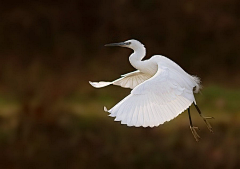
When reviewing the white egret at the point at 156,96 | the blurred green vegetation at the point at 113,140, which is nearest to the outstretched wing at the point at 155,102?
the white egret at the point at 156,96

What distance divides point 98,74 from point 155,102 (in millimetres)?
5187

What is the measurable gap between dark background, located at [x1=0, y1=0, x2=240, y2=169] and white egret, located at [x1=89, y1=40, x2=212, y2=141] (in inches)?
147

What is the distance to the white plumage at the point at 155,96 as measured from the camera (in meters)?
4.18

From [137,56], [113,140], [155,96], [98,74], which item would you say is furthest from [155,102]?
[98,74]

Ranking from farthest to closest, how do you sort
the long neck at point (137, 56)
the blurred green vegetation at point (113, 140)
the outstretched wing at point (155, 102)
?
the blurred green vegetation at point (113, 140) → the long neck at point (137, 56) → the outstretched wing at point (155, 102)

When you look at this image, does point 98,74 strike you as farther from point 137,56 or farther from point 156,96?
point 156,96

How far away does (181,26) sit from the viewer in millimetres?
9859

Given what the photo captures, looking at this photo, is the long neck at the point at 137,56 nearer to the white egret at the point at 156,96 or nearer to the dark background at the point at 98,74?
the white egret at the point at 156,96

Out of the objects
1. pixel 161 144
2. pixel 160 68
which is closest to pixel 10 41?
pixel 161 144

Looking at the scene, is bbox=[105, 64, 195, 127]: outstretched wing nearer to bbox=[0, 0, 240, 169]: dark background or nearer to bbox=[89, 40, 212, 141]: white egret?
bbox=[89, 40, 212, 141]: white egret

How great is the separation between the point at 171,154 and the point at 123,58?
1.69 meters

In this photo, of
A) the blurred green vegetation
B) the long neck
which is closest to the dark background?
the blurred green vegetation

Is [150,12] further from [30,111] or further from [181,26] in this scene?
[30,111]

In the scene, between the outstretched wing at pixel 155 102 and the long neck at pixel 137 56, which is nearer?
the outstretched wing at pixel 155 102
